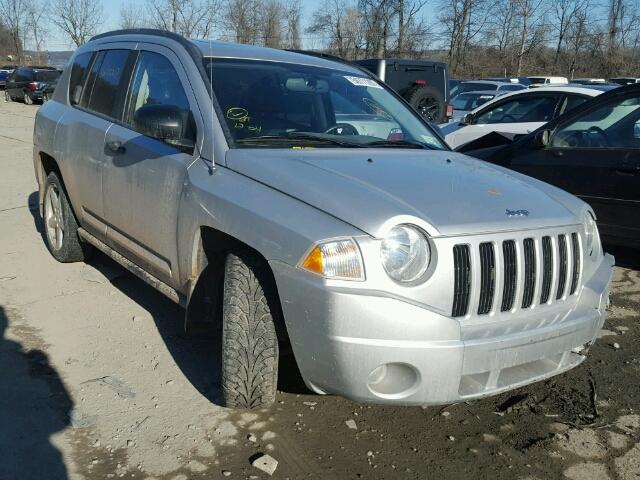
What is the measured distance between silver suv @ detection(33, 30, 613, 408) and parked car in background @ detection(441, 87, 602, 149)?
480 centimetres

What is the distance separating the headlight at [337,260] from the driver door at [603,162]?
3.67m

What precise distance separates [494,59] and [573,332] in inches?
1854

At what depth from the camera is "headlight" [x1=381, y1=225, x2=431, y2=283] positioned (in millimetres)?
2576

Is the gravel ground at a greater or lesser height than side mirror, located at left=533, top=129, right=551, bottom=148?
lesser

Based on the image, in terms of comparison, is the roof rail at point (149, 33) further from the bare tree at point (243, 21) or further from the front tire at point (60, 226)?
the bare tree at point (243, 21)

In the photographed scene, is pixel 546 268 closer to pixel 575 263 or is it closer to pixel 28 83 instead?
pixel 575 263

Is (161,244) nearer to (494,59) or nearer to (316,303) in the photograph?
(316,303)

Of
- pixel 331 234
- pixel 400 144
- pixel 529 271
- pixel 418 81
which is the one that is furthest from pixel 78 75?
pixel 418 81

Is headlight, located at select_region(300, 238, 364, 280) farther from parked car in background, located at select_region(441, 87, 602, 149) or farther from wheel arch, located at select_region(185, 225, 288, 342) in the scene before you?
parked car in background, located at select_region(441, 87, 602, 149)

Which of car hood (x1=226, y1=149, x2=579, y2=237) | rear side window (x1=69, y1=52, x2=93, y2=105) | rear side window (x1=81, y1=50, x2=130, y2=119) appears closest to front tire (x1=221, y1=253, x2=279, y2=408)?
car hood (x1=226, y1=149, x2=579, y2=237)

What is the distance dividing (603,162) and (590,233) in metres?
2.49

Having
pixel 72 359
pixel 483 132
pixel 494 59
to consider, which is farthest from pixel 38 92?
pixel 494 59

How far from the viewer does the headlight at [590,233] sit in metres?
3.25

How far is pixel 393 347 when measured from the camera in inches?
99.1
